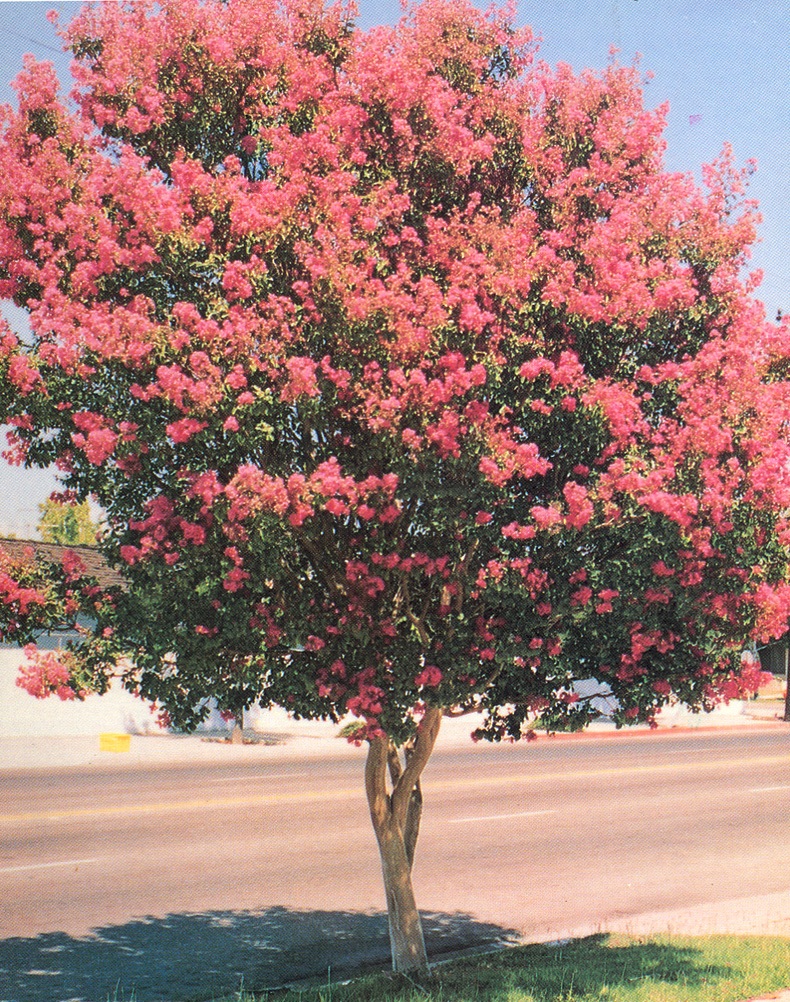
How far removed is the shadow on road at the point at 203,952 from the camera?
8852 millimetres

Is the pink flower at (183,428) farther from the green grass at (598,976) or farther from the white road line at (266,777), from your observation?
the white road line at (266,777)

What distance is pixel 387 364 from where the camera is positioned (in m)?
5.72

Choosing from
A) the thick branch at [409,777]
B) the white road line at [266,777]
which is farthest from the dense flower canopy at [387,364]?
the white road line at [266,777]

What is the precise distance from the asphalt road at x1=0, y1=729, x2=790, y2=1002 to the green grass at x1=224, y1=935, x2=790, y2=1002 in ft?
3.93

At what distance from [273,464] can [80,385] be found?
1.09m

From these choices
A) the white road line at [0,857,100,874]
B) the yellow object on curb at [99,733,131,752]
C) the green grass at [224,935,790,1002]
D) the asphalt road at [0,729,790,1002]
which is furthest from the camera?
the yellow object on curb at [99,733,131,752]

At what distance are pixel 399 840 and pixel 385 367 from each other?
3.85 metres

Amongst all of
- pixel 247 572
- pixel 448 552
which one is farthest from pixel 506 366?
pixel 247 572

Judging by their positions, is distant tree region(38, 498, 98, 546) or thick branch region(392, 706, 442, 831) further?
distant tree region(38, 498, 98, 546)

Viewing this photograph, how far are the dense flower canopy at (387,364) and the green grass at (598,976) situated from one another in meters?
2.25

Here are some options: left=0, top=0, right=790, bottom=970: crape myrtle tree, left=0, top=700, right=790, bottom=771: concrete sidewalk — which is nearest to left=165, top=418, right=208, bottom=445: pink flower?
left=0, top=0, right=790, bottom=970: crape myrtle tree

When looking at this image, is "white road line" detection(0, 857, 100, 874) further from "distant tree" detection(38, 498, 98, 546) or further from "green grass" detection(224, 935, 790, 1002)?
"distant tree" detection(38, 498, 98, 546)

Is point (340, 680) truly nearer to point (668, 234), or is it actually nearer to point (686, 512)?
point (686, 512)

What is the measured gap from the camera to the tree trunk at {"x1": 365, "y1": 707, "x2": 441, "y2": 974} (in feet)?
26.2
